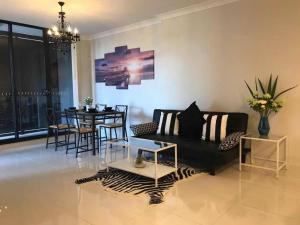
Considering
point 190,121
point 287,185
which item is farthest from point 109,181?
point 287,185

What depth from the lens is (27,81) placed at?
5.50m

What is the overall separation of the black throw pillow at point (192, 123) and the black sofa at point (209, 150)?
127 mm

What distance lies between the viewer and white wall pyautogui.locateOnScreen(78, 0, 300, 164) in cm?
350

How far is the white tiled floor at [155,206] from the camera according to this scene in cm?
230

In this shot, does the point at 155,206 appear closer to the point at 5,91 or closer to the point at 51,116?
the point at 51,116

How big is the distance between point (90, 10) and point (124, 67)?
1.51m

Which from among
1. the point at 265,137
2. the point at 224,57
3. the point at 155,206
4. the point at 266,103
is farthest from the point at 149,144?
the point at 224,57

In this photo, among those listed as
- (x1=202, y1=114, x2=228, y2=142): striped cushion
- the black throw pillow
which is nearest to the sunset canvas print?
the black throw pillow

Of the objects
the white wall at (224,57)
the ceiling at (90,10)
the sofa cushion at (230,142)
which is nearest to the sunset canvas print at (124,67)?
the white wall at (224,57)

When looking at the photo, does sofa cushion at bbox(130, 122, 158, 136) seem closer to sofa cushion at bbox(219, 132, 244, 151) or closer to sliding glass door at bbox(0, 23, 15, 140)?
sofa cushion at bbox(219, 132, 244, 151)

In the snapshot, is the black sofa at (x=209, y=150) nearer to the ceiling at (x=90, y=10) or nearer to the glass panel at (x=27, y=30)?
the ceiling at (x=90, y=10)

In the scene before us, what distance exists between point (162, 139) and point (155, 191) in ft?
3.95

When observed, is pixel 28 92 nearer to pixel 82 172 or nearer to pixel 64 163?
pixel 64 163

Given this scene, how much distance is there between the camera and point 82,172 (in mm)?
3625
